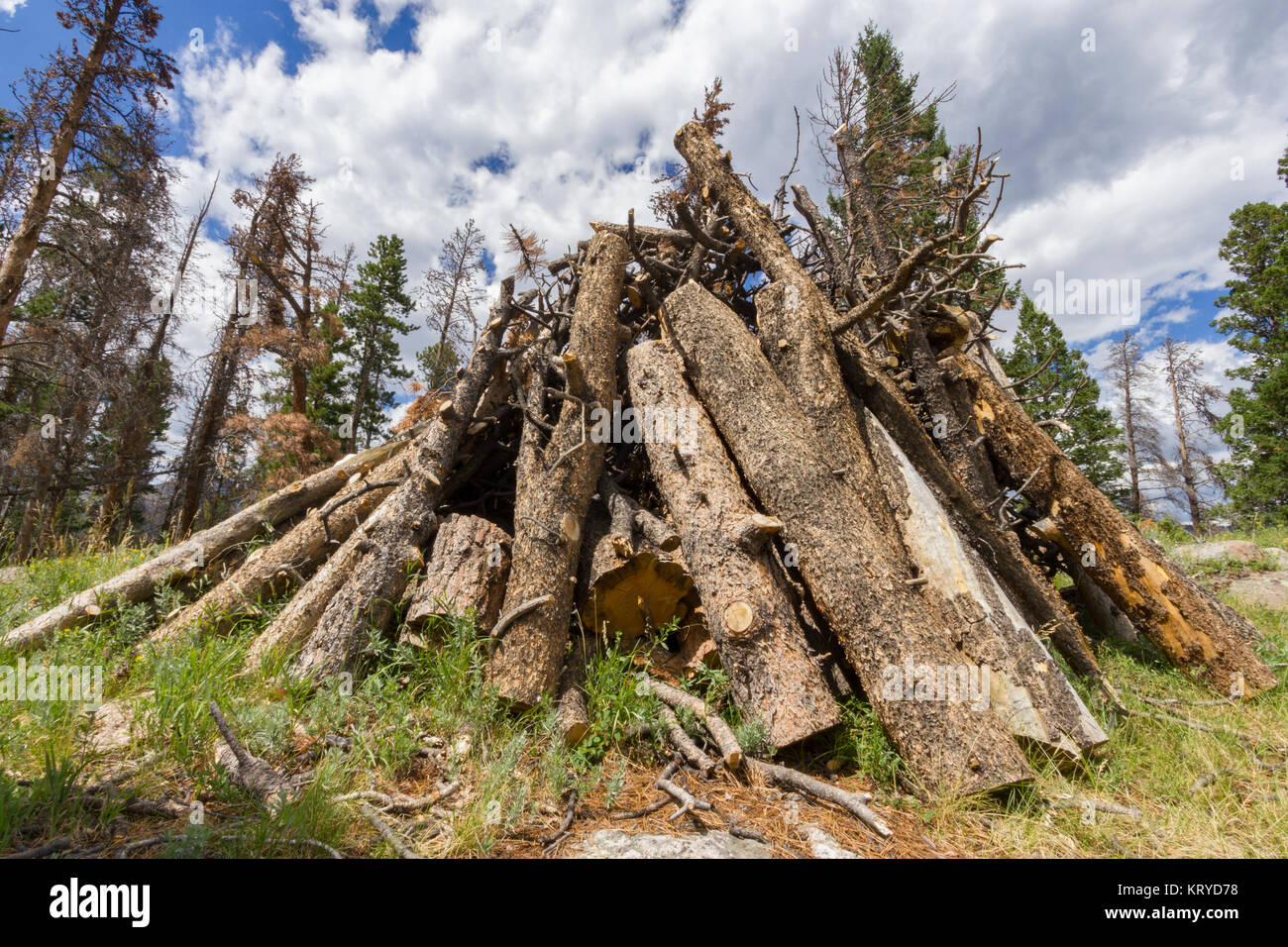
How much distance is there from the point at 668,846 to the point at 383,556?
2855 mm

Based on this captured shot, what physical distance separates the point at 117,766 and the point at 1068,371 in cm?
2838

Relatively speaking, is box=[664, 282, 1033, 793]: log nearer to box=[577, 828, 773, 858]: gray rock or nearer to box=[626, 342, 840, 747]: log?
box=[626, 342, 840, 747]: log

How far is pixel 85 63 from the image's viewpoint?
8.97 metres

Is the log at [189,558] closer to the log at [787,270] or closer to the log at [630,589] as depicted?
the log at [630,589]

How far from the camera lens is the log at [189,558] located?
13.0 feet

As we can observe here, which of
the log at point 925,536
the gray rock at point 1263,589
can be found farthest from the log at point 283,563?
the gray rock at point 1263,589

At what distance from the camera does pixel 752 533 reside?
3.62 m

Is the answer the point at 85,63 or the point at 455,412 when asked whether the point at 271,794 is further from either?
the point at 85,63

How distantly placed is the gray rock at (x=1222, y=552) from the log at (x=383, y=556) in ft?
35.0

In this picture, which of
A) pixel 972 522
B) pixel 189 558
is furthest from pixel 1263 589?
pixel 189 558

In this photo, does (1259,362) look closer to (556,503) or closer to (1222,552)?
(1222,552)
